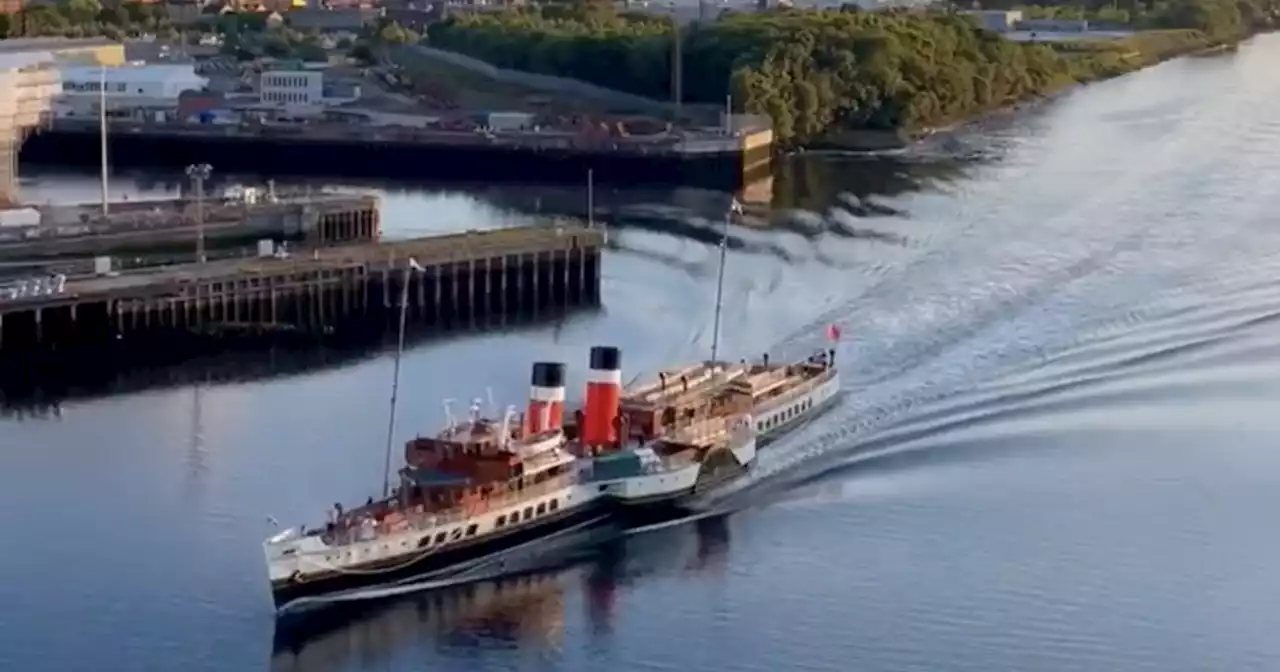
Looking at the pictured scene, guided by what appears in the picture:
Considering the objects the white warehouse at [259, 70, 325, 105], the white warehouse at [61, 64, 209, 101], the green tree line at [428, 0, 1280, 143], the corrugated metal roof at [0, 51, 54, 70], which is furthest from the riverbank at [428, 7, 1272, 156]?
the corrugated metal roof at [0, 51, 54, 70]

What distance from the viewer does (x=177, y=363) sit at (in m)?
18.2

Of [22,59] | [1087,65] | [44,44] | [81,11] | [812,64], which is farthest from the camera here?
[81,11]

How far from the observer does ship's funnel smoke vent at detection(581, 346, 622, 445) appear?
13.9 meters

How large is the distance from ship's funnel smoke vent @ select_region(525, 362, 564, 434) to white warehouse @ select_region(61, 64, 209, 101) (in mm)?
22816

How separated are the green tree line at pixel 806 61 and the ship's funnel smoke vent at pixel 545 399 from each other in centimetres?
1951

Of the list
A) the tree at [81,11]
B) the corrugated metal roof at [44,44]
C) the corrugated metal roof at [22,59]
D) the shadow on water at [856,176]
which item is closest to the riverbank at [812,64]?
the shadow on water at [856,176]

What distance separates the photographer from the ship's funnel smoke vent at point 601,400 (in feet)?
45.7

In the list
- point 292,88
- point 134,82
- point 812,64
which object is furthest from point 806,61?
point 134,82

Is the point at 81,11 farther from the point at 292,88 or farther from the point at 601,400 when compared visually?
the point at 601,400

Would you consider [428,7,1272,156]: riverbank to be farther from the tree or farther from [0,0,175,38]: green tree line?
the tree

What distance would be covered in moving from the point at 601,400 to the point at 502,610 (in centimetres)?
204

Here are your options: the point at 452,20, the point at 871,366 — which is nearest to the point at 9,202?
the point at 871,366

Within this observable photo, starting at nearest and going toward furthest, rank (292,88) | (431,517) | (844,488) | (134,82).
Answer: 1. (431,517)
2. (844,488)
3. (134,82)
4. (292,88)

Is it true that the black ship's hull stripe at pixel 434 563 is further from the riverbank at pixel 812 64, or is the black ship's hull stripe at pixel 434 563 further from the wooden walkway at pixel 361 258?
the riverbank at pixel 812 64
